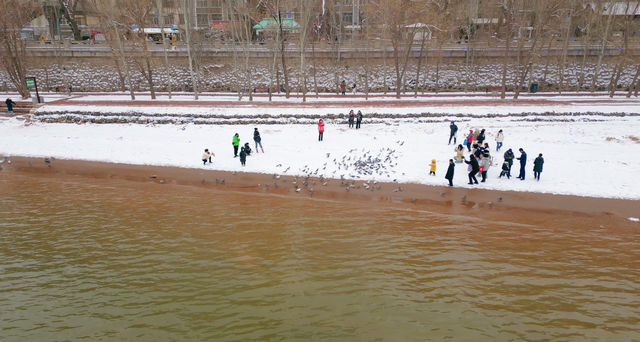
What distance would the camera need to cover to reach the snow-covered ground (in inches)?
762

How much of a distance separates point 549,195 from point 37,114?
116ft

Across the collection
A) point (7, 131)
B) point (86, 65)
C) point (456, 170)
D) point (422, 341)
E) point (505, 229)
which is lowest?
point (422, 341)

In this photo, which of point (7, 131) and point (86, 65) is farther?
point (86, 65)

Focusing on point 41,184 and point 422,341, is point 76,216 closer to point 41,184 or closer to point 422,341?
point 41,184

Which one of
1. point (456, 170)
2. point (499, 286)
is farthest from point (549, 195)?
point (499, 286)

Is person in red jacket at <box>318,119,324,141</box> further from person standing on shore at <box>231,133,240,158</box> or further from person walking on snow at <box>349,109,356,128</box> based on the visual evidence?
person standing on shore at <box>231,133,240,158</box>

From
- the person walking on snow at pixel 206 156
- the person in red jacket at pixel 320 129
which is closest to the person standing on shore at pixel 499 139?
the person in red jacket at pixel 320 129

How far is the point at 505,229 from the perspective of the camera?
14.8 meters

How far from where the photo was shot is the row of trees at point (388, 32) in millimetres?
33031

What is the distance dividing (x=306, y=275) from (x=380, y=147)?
1288 cm

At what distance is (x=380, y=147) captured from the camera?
23328 millimetres

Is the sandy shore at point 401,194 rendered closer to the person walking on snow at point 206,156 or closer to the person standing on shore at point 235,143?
the person walking on snow at point 206,156

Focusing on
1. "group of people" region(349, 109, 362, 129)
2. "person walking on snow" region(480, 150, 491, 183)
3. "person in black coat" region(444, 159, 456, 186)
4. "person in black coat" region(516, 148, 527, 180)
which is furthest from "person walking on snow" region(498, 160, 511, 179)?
"group of people" region(349, 109, 362, 129)

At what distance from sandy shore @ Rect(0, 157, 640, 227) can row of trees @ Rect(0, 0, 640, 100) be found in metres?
13.6
